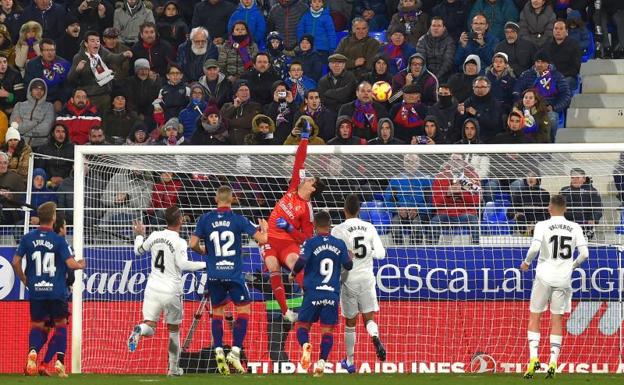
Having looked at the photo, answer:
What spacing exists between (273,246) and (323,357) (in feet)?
6.16

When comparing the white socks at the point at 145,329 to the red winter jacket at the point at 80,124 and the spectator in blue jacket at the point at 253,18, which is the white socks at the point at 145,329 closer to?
the red winter jacket at the point at 80,124

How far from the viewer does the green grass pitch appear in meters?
16.3

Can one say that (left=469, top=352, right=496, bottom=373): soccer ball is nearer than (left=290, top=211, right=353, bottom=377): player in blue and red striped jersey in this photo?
No

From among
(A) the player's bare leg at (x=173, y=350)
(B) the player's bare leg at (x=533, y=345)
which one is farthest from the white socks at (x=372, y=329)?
(A) the player's bare leg at (x=173, y=350)

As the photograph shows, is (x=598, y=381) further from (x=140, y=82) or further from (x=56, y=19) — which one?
(x=56, y=19)

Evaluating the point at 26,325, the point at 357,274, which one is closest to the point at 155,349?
the point at 26,325

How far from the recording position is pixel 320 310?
17.4 metres

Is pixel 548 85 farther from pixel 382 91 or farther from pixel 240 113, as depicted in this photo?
pixel 240 113

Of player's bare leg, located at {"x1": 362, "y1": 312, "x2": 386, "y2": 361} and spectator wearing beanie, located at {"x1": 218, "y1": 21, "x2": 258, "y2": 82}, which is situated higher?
spectator wearing beanie, located at {"x1": 218, "y1": 21, "x2": 258, "y2": 82}

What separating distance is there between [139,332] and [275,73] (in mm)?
7624

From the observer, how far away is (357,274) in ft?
58.7

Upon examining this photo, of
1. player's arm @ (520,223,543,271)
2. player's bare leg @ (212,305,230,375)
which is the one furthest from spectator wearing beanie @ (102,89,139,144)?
player's arm @ (520,223,543,271)

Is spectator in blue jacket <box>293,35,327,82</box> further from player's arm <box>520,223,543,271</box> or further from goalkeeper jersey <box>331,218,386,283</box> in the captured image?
player's arm <box>520,223,543,271</box>

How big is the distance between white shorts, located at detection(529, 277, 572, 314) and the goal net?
82.5 inches
